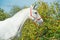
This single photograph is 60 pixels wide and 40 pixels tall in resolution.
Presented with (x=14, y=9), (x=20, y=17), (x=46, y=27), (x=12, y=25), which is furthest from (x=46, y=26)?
(x=14, y=9)

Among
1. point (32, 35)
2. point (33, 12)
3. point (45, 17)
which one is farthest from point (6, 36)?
point (45, 17)

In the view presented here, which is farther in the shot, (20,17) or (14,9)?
(14,9)

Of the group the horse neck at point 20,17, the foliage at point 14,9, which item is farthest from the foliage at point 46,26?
the foliage at point 14,9

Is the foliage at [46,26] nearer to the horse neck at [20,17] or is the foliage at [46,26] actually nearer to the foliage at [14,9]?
the horse neck at [20,17]

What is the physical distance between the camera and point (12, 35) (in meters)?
5.87

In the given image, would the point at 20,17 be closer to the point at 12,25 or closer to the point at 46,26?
the point at 12,25

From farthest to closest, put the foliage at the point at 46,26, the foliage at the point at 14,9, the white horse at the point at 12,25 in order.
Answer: the foliage at the point at 14,9 → the foliage at the point at 46,26 → the white horse at the point at 12,25

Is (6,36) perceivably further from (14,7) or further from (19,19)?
(14,7)

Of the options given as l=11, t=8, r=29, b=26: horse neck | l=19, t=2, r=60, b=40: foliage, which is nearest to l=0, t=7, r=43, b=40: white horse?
l=11, t=8, r=29, b=26: horse neck

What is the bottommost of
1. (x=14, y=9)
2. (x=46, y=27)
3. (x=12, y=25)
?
(x=46, y=27)

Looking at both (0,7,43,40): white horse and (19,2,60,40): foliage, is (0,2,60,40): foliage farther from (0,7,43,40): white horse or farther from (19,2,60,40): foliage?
(0,7,43,40): white horse

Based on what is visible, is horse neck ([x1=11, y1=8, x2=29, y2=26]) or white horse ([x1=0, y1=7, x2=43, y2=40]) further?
horse neck ([x1=11, y1=8, x2=29, y2=26])

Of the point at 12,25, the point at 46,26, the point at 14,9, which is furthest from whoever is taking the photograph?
the point at 14,9

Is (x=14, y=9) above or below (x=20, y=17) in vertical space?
above
